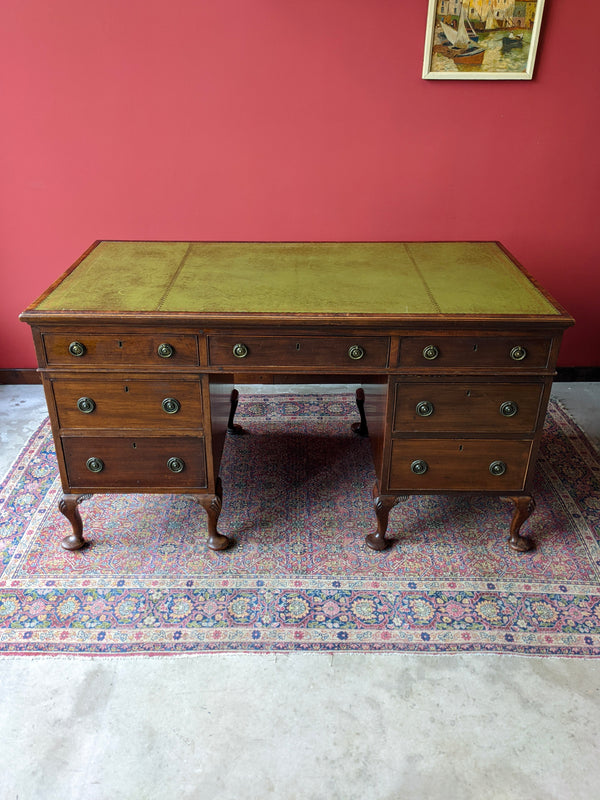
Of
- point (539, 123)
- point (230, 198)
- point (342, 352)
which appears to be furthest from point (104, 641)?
point (539, 123)

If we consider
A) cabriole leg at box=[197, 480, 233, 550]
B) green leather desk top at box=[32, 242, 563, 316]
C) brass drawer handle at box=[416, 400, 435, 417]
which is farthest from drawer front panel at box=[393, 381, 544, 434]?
cabriole leg at box=[197, 480, 233, 550]

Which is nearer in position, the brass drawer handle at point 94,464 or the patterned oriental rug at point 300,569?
the patterned oriental rug at point 300,569

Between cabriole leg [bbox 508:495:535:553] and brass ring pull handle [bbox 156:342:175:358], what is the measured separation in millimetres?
1375

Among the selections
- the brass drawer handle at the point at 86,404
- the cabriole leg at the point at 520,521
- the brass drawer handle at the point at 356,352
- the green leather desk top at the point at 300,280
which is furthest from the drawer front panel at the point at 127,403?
the cabriole leg at the point at 520,521

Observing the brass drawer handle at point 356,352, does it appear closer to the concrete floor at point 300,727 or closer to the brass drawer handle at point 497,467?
the brass drawer handle at point 497,467

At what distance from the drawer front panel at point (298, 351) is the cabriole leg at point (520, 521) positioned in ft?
2.61

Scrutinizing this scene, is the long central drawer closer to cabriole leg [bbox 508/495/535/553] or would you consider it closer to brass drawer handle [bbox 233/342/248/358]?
brass drawer handle [bbox 233/342/248/358]

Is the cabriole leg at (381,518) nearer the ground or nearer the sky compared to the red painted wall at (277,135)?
nearer the ground

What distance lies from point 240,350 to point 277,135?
4.91 ft

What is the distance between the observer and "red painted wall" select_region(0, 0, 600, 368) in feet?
9.91

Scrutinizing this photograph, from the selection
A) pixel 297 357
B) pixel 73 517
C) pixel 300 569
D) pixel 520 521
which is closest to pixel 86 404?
pixel 73 517

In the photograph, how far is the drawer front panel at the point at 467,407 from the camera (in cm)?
230

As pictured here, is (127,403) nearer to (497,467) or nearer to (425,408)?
(425,408)

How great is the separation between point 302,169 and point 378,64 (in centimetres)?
58
